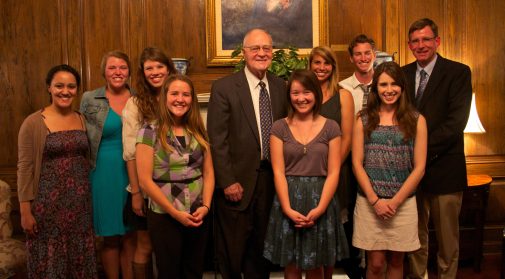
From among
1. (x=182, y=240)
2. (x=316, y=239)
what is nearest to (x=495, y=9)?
(x=316, y=239)

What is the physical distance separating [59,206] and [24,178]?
0.25 metres

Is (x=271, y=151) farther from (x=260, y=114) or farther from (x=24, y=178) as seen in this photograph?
(x=24, y=178)

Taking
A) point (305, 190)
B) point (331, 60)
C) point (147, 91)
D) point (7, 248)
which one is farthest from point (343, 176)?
point (7, 248)

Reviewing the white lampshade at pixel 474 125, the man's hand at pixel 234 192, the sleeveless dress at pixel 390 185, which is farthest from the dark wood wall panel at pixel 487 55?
the man's hand at pixel 234 192

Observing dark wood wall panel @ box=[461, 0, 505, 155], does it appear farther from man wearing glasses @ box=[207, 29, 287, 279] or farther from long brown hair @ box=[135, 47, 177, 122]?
long brown hair @ box=[135, 47, 177, 122]

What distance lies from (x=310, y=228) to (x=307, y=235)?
4cm

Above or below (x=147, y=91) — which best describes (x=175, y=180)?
below

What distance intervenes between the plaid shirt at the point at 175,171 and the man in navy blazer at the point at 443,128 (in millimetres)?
1402

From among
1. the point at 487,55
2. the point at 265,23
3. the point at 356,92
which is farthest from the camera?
the point at 487,55

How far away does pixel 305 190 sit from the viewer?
2.47 meters

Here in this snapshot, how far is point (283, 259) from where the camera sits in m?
2.47

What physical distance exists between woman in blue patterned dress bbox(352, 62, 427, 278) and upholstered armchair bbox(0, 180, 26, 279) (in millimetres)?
2201

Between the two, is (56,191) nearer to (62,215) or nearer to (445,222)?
(62,215)

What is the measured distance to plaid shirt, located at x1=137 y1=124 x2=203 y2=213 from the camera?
2408mm
